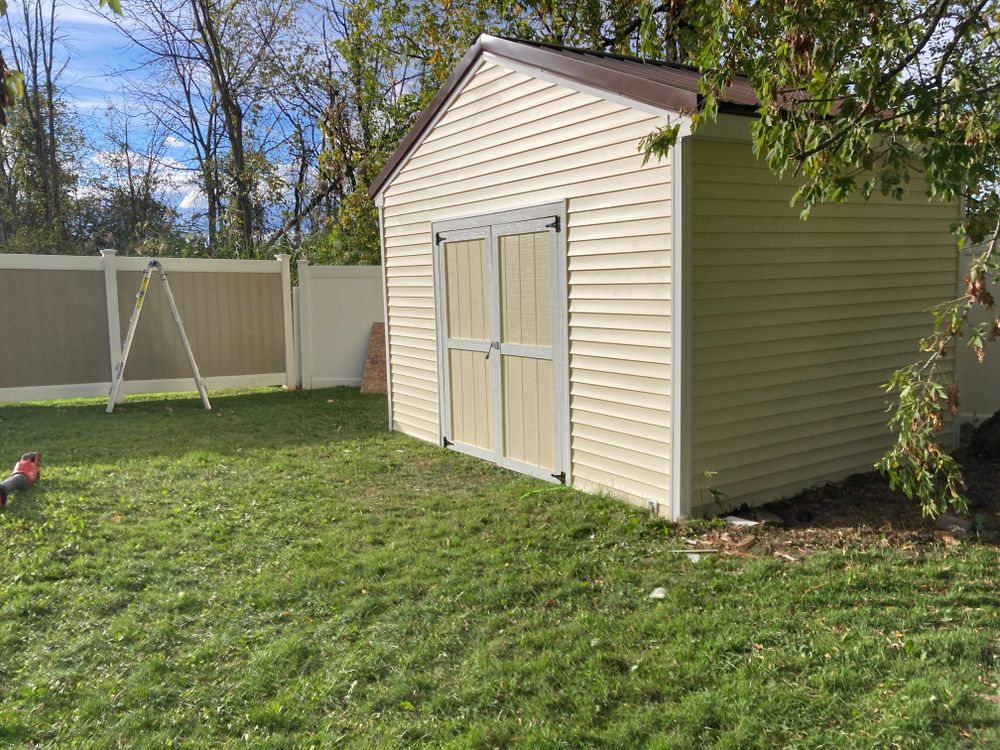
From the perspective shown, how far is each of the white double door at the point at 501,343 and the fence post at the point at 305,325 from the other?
4.65 m

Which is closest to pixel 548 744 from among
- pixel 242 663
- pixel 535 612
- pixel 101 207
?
pixel 535 612

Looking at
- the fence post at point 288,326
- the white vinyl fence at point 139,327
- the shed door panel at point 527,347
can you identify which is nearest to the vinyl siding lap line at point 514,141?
the shed door panel at point 527,347

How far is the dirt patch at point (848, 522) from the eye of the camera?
175 inches

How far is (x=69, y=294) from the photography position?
10.2 metres

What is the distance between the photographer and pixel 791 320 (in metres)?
5.25

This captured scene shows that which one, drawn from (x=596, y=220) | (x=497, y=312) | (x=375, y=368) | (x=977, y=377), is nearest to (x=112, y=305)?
(x=375, y=368)

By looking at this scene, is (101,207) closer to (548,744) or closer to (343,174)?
(343,174)

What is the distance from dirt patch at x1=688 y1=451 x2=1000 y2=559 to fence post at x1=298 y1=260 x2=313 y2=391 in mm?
7800

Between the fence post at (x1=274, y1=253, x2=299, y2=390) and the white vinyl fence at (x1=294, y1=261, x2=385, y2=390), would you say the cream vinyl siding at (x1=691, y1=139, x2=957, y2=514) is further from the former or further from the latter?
the fence post at (x1=274, y1=253, x2=299, y2=390)

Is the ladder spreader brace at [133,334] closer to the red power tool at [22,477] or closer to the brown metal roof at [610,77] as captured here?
the red power tool at [22,477]

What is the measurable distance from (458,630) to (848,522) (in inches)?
104

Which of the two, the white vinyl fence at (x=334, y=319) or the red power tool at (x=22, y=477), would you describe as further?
the white vinyl fence at (x=334, y=319)

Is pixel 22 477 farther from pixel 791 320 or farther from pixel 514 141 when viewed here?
pixel 791 320

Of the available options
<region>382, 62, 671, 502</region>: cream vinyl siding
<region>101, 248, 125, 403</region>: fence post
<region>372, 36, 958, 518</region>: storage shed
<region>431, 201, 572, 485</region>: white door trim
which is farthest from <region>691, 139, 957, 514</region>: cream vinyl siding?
<region>101, 248, 125, 403</region>: fence post
